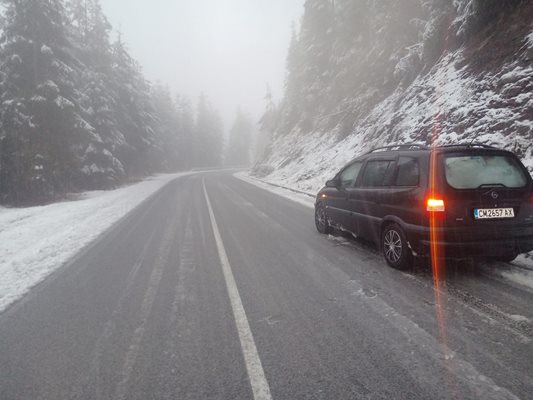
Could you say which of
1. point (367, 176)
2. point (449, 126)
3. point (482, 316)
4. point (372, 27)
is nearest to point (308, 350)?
point (482, 316)

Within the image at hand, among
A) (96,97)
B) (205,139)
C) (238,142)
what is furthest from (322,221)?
(238,142)

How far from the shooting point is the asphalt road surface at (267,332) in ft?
9.14

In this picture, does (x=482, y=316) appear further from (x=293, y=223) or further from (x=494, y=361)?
(x=293, y=223)

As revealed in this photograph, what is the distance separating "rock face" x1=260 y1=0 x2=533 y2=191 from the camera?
11.0 m

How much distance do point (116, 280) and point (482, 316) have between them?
4888 millimetres

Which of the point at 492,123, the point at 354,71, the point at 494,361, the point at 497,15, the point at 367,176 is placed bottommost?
the point at 494,361

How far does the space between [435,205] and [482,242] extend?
0.77 m

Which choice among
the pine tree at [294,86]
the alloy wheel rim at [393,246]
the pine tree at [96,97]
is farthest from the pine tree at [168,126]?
the alloy wheel rim at [393,246]

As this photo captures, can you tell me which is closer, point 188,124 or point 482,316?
point 482,316

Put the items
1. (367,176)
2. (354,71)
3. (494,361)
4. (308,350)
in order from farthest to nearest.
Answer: (354,71) → (367,176) → (308,350) → (494,361)

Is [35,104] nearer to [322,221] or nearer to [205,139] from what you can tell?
[322,221]

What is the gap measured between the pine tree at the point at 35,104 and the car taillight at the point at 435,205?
17.6 meters

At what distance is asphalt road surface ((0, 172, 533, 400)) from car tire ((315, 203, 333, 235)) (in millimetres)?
1898

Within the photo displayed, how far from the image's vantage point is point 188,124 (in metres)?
67.2
